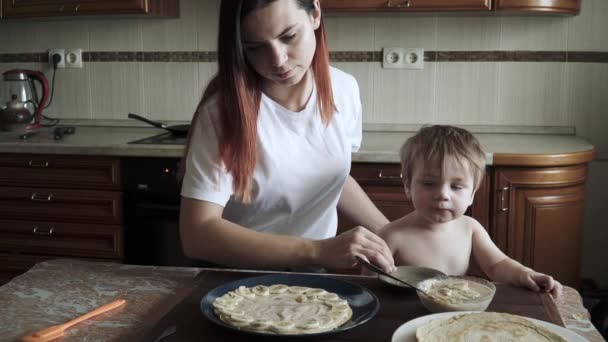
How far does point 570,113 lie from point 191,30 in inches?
71.0

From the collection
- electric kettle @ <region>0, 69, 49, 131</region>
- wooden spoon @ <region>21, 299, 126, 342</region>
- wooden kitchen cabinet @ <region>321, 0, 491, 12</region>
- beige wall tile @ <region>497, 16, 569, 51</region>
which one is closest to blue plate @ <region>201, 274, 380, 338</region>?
wooden spoon @ <region>21, 299, 126, 342</region>

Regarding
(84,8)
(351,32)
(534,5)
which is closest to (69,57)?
(84,8)

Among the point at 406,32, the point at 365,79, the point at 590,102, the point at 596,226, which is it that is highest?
the point at 406,32

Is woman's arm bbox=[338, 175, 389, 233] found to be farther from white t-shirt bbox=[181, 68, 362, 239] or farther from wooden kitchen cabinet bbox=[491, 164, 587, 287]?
wooden kitchen cabinet bbox=[491, 164, 587, 287]

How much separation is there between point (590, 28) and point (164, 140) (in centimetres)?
191

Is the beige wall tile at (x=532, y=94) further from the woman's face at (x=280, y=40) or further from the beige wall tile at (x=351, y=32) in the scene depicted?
the woman's face at (x=280, y=40)

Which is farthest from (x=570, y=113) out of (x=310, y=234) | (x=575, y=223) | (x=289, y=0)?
(x=289, y=0)

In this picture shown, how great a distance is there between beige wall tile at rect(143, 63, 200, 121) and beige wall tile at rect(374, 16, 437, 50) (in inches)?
35.6

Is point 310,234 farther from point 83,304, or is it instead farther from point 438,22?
point 438,22

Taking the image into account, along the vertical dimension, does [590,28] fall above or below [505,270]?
above

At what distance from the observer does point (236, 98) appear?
1.28m

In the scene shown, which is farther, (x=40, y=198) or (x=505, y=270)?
(x=40, y=198)

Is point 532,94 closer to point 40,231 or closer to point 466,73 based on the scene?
point 466,73

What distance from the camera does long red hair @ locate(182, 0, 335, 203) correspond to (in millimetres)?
1204
